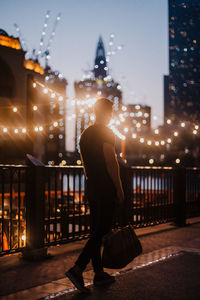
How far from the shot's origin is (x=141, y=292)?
3.75 m

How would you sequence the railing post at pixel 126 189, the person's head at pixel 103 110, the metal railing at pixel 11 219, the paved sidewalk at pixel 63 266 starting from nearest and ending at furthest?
the paved sidewalk at pixel 63 266 → the person's head at pixel 103 110 → the metal railing at pixel 11 219 → the railing post at pixel 126 189

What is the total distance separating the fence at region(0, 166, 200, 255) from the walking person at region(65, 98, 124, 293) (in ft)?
4.47

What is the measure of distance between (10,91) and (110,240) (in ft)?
123

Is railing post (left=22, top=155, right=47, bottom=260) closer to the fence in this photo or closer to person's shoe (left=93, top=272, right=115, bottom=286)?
the fence

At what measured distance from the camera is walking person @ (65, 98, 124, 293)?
3.90m

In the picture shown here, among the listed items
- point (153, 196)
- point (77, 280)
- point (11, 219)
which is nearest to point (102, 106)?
point (77, 280)

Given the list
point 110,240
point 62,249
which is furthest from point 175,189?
point 110,240

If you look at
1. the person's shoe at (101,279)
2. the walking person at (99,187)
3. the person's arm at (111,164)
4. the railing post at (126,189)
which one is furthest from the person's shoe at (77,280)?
the railing post at (126,189)

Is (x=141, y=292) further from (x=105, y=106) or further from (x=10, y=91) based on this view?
(x=10, y=91)

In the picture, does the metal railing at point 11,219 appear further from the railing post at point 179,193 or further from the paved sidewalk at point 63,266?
the railing post at point 179,193

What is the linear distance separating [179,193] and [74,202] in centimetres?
326

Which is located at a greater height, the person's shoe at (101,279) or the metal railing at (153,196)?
the metal railing at (153,196)

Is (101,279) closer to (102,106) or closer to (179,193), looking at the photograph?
(102,106)

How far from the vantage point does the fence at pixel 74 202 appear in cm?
515
